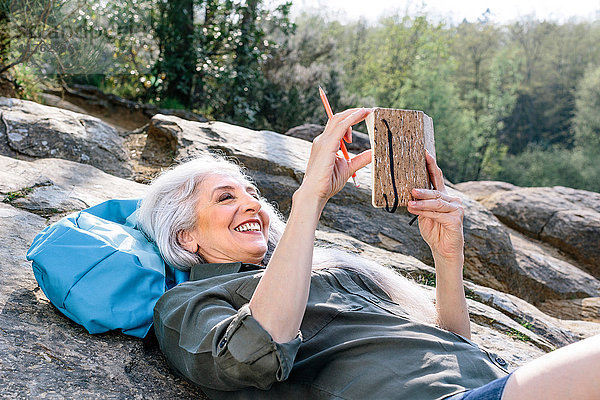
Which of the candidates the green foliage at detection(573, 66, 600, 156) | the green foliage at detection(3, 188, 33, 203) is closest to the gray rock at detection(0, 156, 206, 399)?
the green foliage at detection(3, 188, 33, 203)

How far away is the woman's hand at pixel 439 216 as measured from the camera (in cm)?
185

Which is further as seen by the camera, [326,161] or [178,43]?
[178,43]

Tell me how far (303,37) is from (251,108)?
622cm

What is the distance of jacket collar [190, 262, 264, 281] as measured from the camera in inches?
77.7

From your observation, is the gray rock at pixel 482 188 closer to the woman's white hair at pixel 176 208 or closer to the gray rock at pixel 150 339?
the gray rock at pixel 150 339

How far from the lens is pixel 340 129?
155 centimetres

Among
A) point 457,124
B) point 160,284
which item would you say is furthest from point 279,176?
point 457,124

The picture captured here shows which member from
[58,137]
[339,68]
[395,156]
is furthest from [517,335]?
[339,68]

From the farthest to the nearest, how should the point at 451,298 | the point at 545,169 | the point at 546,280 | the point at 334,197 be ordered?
the point at 545,169
the point at 546,280
the point at 334,197
the point at 451,298

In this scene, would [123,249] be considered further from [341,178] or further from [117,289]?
[341,178]

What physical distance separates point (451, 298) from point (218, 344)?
3.26 feet

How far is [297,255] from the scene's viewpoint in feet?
4.66

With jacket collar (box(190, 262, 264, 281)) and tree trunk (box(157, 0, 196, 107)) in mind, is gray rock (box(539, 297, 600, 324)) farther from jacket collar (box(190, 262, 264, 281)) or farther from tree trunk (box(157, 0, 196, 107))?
tree trunk (box(157, 0, 196, 107))

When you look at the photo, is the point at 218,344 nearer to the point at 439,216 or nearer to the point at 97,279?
the point at 97,279
